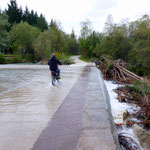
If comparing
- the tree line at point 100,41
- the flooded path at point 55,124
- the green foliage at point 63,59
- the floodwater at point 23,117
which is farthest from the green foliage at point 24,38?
the flooded path at point 55,124

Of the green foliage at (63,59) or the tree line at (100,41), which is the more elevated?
the tree line at (100,41)

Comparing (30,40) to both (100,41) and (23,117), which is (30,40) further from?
(23,117)

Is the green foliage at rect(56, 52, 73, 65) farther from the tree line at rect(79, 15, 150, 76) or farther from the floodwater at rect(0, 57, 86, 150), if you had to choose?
the floodwater at rect(0, 57, 86, 150)

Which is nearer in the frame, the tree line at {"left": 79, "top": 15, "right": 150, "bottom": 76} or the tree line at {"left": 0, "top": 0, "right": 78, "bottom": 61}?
the tree line at {"left": 79, "top": 15, "right": 150, "bottom": 76}

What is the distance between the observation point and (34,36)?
132ft

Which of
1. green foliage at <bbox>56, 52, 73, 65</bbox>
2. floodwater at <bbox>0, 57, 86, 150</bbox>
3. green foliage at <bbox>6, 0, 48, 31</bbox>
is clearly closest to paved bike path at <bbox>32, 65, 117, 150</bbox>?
floodwater at <bbox>0, 57, 86, 150</bbox>

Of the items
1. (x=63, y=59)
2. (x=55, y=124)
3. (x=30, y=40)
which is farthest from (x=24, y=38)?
(x=55, y=124)

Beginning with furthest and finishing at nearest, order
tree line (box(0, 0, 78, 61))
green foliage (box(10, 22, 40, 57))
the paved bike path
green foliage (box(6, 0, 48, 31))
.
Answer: green foliage (box(6, 0, 48, 31)) → green foliage (box(10, 22, 40, 57)) → tree line (box(0, 0, 78, 61)) → the paved bike path

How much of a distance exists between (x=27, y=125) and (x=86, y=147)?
156 cm

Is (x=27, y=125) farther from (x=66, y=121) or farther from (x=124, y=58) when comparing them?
(x=124, y=58)

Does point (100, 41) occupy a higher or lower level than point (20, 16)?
lower

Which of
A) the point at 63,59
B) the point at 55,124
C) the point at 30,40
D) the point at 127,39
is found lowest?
the point at 55,124

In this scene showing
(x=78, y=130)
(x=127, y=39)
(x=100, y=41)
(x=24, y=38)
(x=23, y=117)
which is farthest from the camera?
(x=24, y=38)

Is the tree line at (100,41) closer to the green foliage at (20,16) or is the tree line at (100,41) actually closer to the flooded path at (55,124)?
the green foliage at (20,16)
